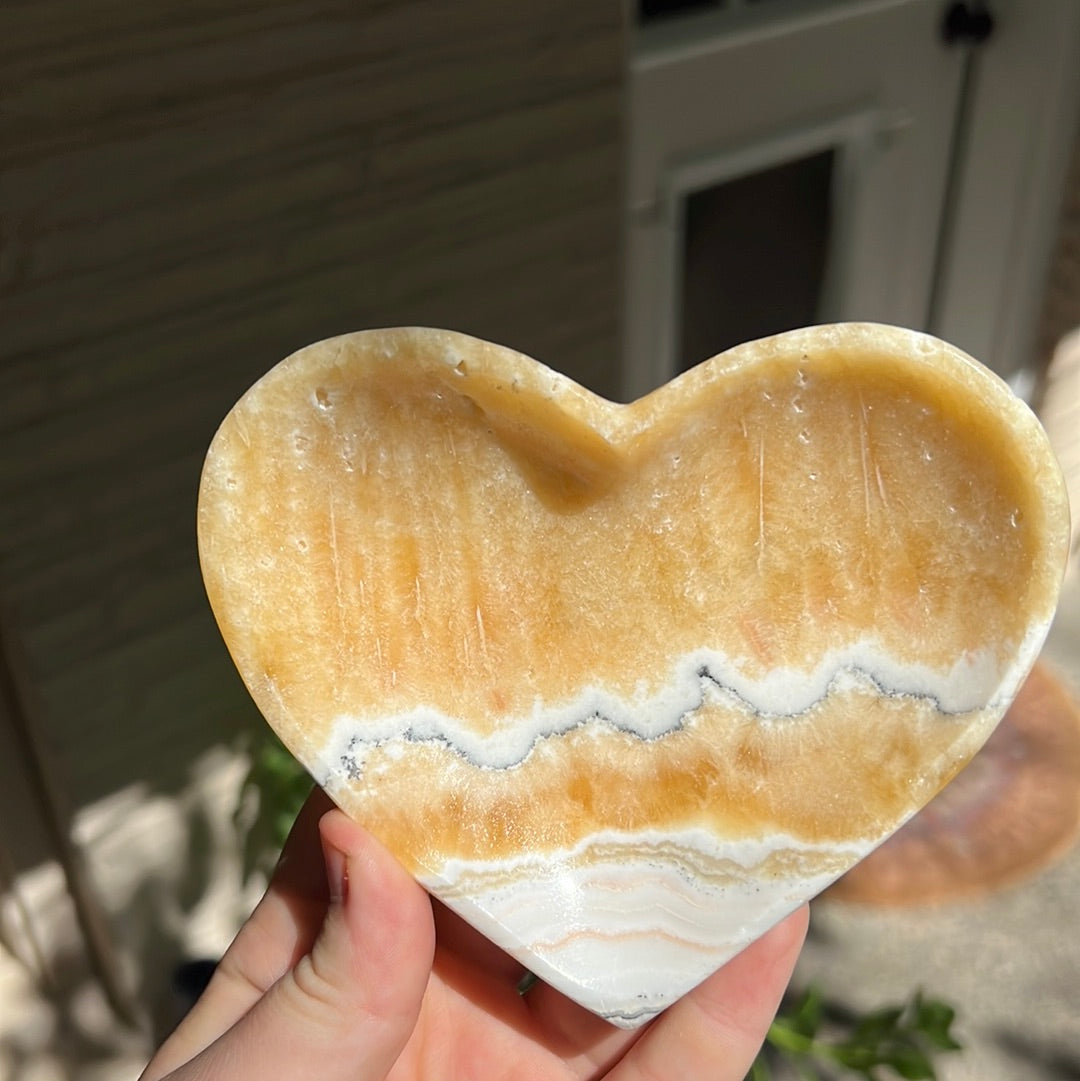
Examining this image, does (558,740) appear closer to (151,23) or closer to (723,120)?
(151,23)

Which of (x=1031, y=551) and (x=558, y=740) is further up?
(x=1031, y=551)

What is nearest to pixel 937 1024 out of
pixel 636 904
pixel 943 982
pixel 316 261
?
pixel 943 982

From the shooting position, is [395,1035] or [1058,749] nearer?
[395,1035]

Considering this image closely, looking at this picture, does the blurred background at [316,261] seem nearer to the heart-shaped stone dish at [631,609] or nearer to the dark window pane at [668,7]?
the dark window pane at [668,7]

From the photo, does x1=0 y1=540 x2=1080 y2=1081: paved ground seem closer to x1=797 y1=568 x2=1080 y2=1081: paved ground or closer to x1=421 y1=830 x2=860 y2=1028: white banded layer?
x1=797 y1=568 x2=1080 y2=1081: paved ground

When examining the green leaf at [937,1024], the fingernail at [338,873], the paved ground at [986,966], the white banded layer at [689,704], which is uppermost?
the white banded layer at [689,704]

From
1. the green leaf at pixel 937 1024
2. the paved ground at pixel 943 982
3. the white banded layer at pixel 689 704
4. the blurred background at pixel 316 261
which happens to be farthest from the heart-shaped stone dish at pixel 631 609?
the paved ground at pixel 943 982

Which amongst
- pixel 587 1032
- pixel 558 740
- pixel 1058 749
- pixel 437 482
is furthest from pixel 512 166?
pixel 1058 749
